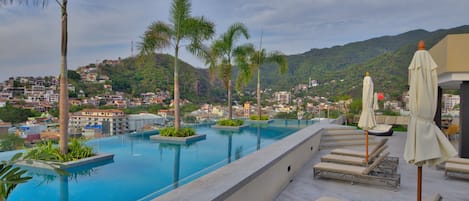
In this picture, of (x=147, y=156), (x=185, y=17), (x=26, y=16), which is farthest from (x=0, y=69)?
(x=147, y=156)

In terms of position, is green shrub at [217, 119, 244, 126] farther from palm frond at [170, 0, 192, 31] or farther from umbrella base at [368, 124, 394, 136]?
umbrella base at [368, 124, 394, 136]

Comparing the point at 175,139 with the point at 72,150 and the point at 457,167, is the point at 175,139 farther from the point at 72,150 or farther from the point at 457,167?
the point at 457,167

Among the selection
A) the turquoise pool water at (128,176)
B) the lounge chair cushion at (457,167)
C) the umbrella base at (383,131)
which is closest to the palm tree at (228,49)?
the umbrella base at (383,131)

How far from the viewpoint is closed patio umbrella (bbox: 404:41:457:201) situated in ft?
11.2

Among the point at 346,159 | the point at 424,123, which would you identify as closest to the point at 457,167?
the point at 346,159

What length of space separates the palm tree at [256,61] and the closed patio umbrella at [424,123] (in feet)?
44.7

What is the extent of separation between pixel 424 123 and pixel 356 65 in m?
Answer: 32.4

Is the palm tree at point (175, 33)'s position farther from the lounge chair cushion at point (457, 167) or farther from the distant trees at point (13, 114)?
the lounge chair cushion at point (457, 167)

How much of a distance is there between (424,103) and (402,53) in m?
30.0

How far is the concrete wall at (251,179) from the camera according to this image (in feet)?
12.2

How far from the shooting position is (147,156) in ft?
23.3

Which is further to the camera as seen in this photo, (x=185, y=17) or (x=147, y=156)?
(x=185, y=17)

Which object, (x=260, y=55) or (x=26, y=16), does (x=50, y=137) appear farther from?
(x=260, y=55)

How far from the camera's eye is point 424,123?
346 centimetres
